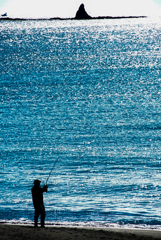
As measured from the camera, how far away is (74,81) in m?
72.8

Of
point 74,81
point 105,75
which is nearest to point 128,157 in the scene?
point 74,81

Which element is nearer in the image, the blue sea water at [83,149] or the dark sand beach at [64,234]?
the dark sand beach at [64,234]

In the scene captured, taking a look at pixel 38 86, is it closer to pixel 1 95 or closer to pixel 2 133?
pixel 1 95

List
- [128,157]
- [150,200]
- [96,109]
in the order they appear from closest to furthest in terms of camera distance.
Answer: [150,200] → [128,157] → [96,109]

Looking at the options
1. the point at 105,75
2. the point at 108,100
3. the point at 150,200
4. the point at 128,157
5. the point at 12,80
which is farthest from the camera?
the point at 105,75

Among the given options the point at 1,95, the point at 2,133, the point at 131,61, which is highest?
the point at 131,61

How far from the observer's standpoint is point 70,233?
610 inches

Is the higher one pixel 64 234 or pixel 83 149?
pixel 83 149

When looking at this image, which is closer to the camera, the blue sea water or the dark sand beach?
the dark sand beach

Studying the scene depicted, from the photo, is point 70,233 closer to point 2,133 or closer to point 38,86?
point 2,133

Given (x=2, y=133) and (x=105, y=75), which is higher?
(x=105, y=75)

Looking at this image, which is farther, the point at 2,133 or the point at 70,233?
the point at 2,133

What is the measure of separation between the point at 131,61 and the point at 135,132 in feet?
215

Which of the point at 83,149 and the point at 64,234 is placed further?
the point at 83,149
